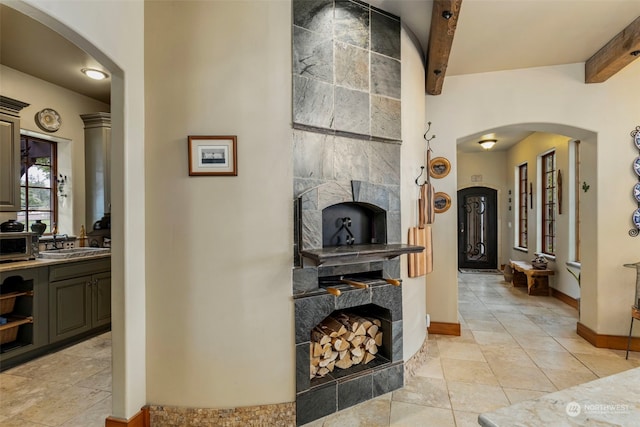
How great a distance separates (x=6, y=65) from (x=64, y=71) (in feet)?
1.61

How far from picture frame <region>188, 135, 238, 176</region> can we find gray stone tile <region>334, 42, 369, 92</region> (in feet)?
3.07

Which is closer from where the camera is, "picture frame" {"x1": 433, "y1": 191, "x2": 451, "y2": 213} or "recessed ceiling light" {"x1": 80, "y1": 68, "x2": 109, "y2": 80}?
"recessed ceiling light" {"x1": 80, "y1": 68, "x2": 109, "y2": 80}

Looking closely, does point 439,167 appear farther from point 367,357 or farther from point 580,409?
point 580,409

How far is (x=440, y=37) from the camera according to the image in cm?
255

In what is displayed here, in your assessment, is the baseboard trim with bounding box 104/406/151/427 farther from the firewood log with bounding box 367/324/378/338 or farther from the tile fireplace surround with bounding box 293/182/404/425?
the firewood log with bounding box 367/324/378/338

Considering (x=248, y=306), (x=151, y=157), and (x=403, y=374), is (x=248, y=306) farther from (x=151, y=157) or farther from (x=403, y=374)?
(x=403, y=374)

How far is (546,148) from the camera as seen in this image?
5.62 m

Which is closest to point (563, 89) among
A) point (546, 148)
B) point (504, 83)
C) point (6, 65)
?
point (504, 83)

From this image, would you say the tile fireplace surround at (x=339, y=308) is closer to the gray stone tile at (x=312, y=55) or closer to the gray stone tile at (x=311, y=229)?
the gray stone tile at (x=311, y=229)

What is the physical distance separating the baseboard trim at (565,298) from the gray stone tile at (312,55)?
474cm

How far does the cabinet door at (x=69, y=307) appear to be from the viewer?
3.20 m

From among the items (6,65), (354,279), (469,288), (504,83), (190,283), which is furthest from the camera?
(469,288)

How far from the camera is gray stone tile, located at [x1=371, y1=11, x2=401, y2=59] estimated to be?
99.2 inches
